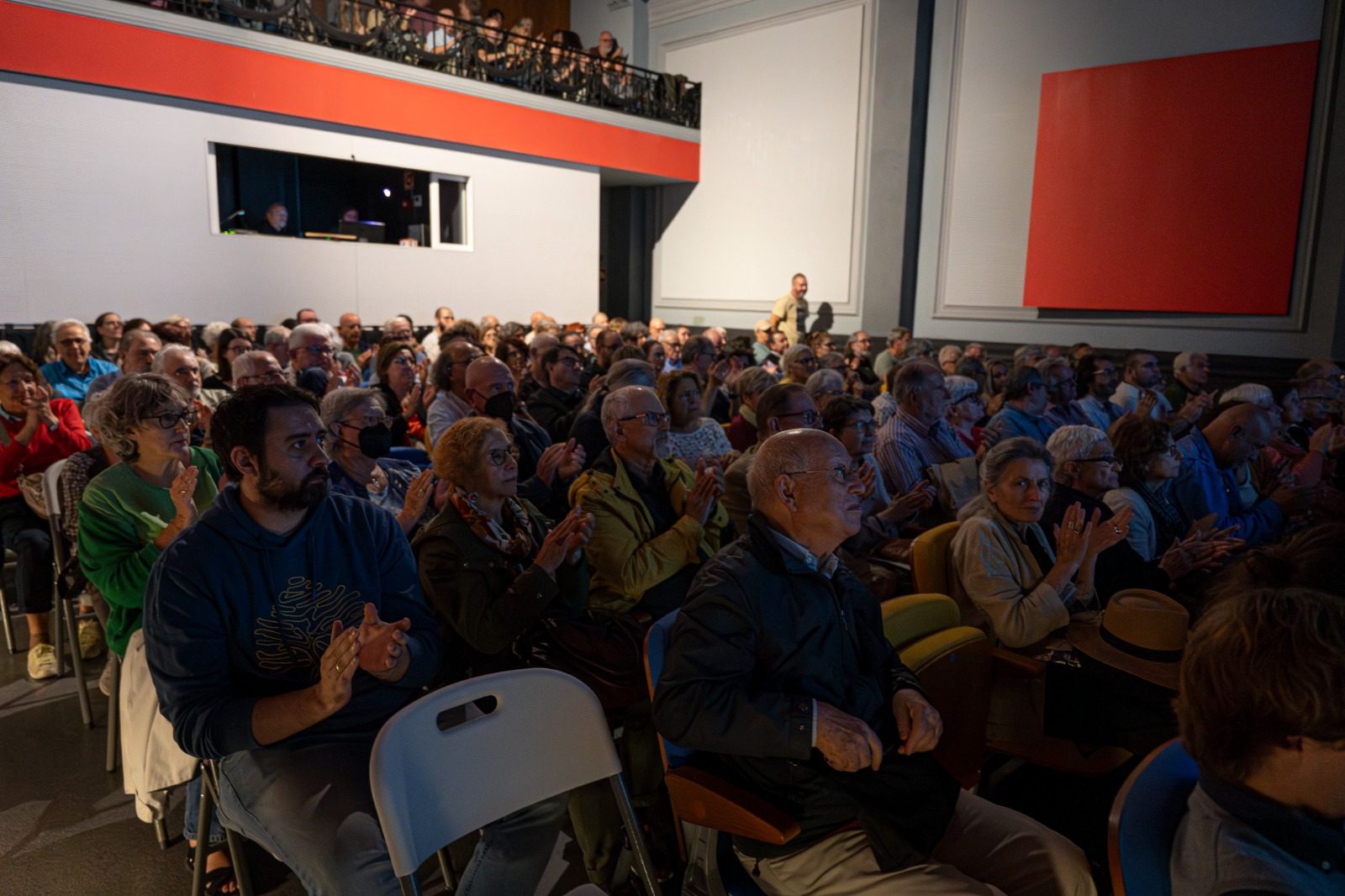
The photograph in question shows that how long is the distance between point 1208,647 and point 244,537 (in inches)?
69.5

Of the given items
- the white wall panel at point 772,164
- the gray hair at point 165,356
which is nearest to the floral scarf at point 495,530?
the gray hair at point 165,356

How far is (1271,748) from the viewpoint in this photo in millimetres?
1110

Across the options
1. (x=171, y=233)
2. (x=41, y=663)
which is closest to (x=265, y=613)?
(x=41, y=663)

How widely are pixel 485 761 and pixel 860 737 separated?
709 millimetres

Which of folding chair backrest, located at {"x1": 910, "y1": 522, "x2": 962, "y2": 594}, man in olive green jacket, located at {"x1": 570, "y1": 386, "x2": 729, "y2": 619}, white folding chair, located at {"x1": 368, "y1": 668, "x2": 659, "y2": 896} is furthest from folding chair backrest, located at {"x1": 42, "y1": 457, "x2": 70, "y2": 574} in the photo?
folding chair backrest, located at {"x1": 910, "y1": 522, "x2": 962, "y2": 594}

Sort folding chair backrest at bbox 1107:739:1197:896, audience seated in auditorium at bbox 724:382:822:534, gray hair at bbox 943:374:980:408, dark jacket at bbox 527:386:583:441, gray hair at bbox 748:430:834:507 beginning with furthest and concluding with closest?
gray hair at bbox 943:374:980:408, dark jacket at bbox 527:386:583:441, audience seated in auditorium at bbox 724:382:822:534, gray hair at bbox 748:430:834:507, folding chair backrest at bbox 1107:739:1197:896

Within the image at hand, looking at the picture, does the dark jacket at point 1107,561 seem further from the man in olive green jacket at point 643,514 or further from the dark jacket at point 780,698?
the dark jacket at point 780,698

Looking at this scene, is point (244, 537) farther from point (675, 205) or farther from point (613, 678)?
point (675, 205)

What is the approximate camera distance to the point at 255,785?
175 centimetres

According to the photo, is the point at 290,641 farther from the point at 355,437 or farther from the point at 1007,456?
the point at 1007,456

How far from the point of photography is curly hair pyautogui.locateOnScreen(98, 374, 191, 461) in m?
2.47

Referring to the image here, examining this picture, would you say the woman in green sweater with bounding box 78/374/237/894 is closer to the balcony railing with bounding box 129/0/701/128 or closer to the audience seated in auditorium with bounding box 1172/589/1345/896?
the audience seated in auditorium with bounding box 1172/589/1345/896

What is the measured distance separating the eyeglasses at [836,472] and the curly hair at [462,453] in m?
0.96

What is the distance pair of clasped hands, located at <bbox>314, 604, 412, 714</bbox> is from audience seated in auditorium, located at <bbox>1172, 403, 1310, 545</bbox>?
A: 3.47 metres
